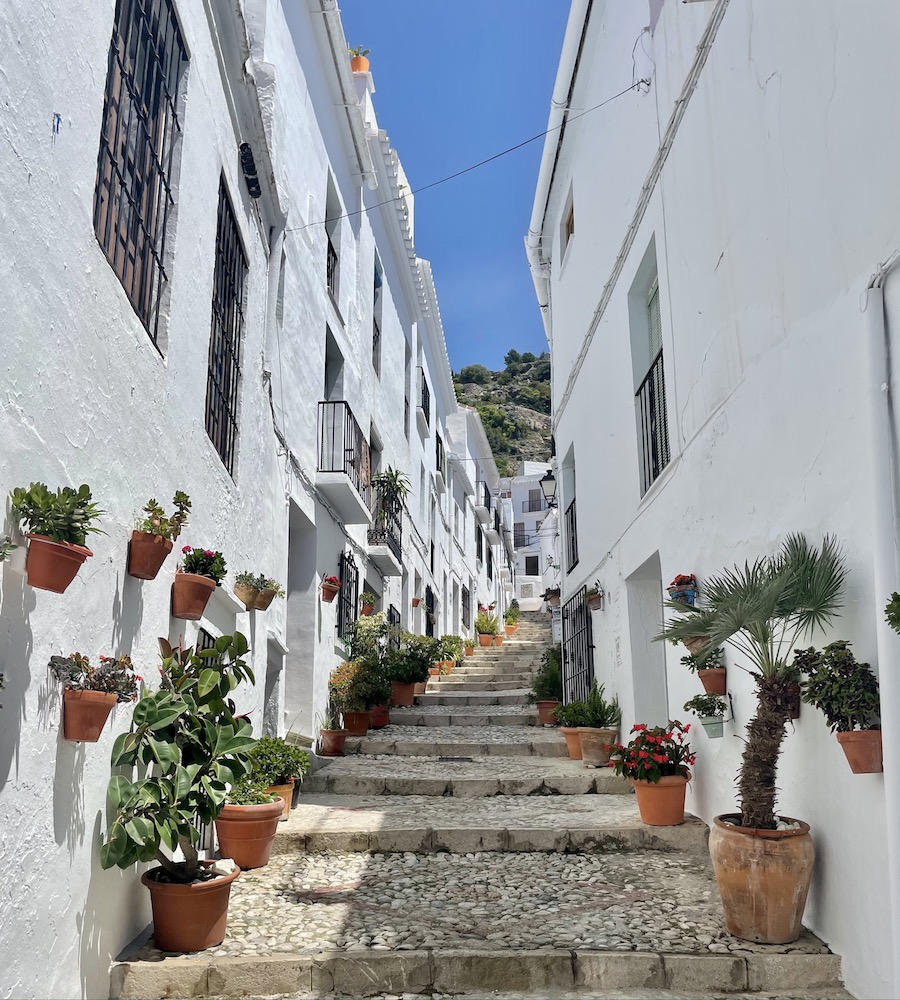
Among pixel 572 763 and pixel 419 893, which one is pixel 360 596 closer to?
pixel 572 763

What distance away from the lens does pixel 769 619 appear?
4.31 metres

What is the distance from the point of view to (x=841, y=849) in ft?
13.1

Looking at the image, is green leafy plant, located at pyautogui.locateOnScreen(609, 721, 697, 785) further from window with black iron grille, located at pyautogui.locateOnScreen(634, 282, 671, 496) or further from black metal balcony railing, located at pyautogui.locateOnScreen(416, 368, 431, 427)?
black metal balcony railing, located at pyautogui.locateOnScreen(416, 368, 431, 427)

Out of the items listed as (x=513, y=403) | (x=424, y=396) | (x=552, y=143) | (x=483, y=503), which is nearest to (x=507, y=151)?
(x=552, y=143)

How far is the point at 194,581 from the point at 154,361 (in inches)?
48.9

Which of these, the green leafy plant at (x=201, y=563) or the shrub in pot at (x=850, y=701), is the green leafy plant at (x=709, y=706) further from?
the green leafy plant at (x=201, y=563)

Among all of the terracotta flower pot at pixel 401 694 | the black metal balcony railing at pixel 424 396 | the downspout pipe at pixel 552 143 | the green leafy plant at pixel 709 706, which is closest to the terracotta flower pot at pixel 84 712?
the green leafy plant at pixel 709 706

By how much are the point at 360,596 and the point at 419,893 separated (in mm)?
7396

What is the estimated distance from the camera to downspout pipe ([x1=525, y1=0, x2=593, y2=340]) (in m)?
10.0

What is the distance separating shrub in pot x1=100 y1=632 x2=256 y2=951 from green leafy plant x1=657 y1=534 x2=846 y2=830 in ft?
8.19

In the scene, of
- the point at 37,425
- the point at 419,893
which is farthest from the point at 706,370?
the point at 37,425

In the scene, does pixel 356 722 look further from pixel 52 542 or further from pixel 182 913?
pixel 52 542

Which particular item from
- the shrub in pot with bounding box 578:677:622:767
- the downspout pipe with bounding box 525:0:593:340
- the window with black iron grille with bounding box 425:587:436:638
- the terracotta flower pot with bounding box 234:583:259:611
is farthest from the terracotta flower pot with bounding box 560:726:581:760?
the window with black iron grille with bounding box 425:587:436:638

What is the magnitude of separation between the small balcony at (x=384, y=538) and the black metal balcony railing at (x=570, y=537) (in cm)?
271
